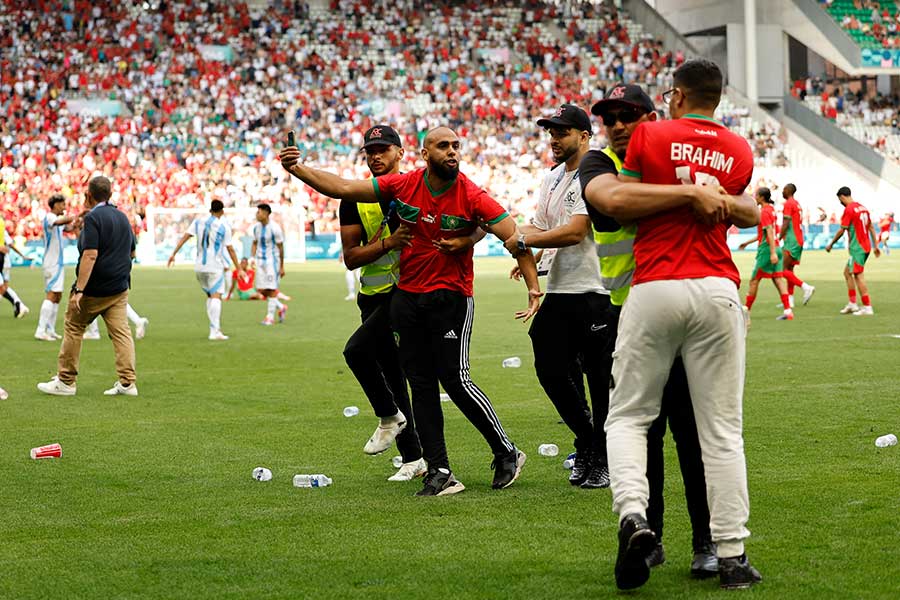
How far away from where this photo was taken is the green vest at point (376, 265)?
8.06 meters

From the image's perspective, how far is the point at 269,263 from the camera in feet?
71.1

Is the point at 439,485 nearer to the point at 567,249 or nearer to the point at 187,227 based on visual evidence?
the point at 567,249

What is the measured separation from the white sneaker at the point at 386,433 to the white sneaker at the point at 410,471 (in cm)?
26

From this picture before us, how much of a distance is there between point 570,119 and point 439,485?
230cm

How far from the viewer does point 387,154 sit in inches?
314

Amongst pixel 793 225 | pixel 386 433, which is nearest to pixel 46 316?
pixel 386 433

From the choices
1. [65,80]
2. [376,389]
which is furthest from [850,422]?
[65,80]

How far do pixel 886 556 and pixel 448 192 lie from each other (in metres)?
3.15

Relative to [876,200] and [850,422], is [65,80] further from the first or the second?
[850,422]

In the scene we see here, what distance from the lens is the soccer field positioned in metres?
5.45

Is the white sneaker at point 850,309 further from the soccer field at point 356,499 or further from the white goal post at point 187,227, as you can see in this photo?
the white goal post at point 187,227

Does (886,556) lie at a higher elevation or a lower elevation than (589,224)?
lower

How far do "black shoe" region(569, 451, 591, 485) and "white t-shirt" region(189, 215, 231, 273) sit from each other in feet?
41.1

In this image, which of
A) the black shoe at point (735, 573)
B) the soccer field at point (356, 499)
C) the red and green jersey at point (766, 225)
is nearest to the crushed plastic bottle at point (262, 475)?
the soccer field at point (356, 499)
